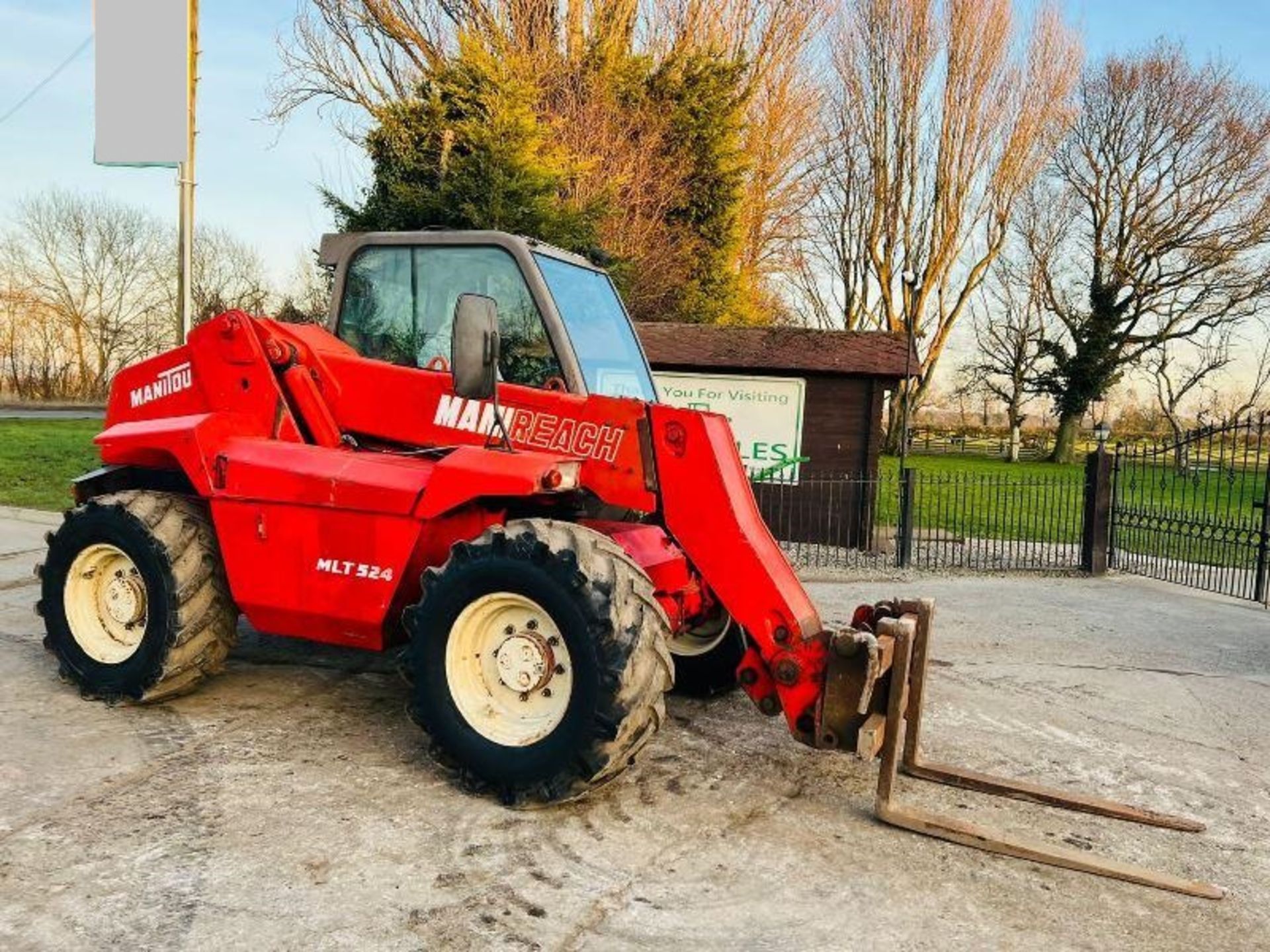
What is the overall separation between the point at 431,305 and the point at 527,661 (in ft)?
6.74

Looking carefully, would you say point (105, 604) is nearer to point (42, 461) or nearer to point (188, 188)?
point (188, 188)

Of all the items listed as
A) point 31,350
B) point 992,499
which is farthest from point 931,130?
point 31,350

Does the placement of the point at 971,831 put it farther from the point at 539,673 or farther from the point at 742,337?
the point at 742,337

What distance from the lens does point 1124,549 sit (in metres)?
12.3

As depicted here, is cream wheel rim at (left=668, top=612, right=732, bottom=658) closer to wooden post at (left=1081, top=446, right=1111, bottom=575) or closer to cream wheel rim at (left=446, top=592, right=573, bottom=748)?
cream wheel rim at (left=446, top=592, right=573, bottom=748)

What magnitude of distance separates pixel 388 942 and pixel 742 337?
34.0 ft

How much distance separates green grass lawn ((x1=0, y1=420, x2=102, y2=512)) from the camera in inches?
571

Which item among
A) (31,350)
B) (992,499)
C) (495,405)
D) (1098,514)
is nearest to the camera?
(495,405)

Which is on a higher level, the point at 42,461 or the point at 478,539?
the point at 478,539

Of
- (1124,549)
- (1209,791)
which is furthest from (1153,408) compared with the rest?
(1209,791)

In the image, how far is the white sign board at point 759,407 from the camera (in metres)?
12.7

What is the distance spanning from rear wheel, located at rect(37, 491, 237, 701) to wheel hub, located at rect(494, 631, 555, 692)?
181 centimetres

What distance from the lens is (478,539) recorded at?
420cm

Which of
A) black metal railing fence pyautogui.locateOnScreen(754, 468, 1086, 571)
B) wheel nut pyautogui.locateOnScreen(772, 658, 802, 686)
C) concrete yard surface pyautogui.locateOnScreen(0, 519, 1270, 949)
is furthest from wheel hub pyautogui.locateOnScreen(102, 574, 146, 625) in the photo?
black metal railing fence pyautogui.locateOnScreen(754, 468, 1086, 571)
